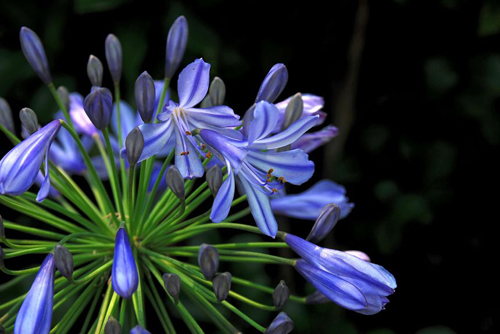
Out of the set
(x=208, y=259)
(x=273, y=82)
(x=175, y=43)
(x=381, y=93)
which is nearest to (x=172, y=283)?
(x=208, y=259)

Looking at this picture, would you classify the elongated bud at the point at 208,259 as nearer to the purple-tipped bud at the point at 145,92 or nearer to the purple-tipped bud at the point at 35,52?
the purple-tipped bud at the point at 145,92

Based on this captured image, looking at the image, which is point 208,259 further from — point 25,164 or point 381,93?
point 381,93

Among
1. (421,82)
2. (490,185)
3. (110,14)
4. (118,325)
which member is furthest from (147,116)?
(490,185)

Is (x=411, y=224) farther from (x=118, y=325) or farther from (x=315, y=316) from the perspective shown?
(x=118, y=325)

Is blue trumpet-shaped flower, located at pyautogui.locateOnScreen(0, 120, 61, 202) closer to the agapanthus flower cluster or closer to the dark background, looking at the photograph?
the agapanthus flower cluster

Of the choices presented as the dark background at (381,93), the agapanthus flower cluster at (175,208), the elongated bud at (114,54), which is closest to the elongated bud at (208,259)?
the agapanthus flower cluster at (175,208)

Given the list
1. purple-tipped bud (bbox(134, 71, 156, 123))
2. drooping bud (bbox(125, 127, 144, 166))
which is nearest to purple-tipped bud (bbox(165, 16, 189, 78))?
purple-tipped bud (bbox(134, 71, 156, 123))
